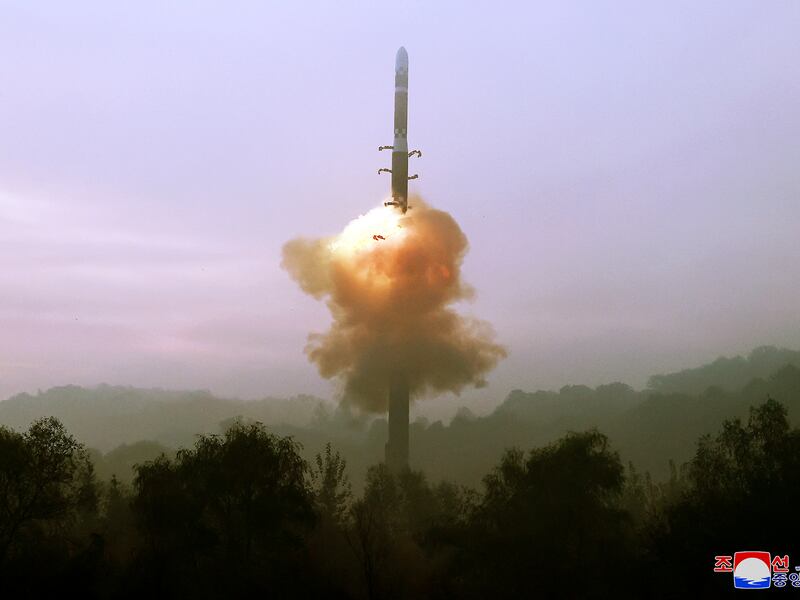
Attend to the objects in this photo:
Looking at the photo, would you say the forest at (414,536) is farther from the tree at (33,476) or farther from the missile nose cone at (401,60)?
the missile nose cone at (401,60)

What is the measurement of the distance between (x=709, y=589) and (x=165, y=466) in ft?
127

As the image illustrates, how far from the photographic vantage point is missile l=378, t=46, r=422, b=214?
119062mm

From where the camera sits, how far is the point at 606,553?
58.4m

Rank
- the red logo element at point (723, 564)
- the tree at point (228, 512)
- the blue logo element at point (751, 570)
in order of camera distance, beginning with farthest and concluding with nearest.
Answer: the tree at point (228, 512)
the red logo element at point (723, 564)
the blue logo element at point (751, 570)

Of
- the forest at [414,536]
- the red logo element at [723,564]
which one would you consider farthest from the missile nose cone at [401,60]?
the red logo element at [723,564]

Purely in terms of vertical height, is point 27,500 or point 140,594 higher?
point 27,500

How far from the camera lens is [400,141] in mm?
121250

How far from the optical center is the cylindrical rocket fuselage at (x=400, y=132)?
391 ft

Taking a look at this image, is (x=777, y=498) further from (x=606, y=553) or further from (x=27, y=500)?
(x=27, y=500)

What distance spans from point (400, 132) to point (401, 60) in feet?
33.0

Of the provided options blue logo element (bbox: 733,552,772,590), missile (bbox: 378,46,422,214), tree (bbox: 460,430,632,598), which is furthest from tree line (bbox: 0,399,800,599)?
missile (bbox: 378,46,422,214)

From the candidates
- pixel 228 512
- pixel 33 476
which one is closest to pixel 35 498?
pixel 33 476

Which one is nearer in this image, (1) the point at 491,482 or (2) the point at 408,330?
(1) the point at 491,482

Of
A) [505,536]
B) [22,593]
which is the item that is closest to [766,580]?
[505,536]
